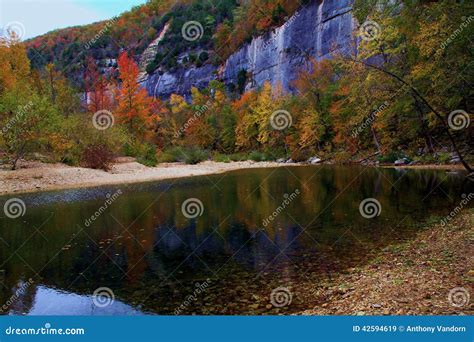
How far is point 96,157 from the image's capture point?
3178 cm

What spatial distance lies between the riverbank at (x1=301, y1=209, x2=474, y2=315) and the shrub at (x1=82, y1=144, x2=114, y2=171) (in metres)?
27.6

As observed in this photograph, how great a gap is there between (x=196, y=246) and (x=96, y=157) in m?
24.3

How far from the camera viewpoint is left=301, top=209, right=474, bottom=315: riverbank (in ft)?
17.0

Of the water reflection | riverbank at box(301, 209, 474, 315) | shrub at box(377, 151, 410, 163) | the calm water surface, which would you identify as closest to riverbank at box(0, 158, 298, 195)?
the calm water surface

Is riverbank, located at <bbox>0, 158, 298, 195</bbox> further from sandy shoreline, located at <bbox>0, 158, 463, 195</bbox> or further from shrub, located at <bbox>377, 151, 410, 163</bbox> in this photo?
shrub, located at <bbox>377, 151, 410, 163</bbox>

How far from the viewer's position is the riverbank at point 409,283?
5.20 metres

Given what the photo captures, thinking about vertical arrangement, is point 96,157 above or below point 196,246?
above

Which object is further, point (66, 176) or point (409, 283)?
point (66, 176)

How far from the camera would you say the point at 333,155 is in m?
42.4

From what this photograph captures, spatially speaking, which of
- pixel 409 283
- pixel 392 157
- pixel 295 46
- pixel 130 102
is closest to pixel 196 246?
pixel 409 283

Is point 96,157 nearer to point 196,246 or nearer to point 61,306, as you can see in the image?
point 196,246

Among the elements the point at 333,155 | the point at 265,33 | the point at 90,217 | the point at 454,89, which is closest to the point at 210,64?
the point at 265,33

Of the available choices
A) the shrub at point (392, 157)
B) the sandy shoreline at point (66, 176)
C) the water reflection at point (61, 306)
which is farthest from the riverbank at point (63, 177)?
the water reflection at point (61, 306)

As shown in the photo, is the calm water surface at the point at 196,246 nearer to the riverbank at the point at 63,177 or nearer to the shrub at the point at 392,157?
the riverbank at the point at 63,177
